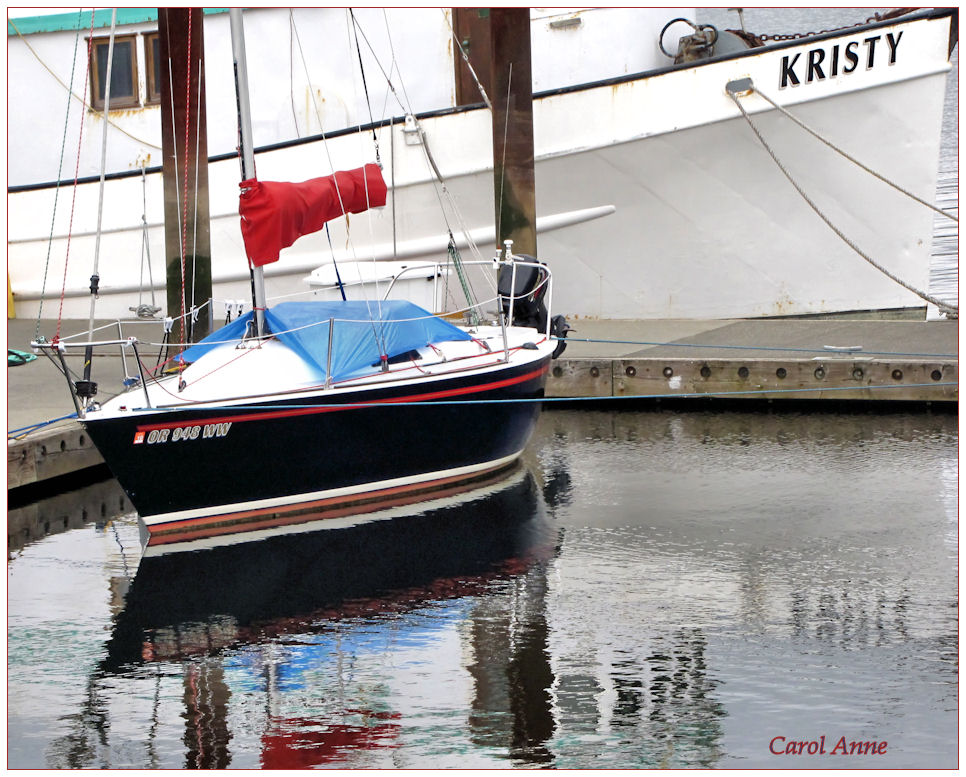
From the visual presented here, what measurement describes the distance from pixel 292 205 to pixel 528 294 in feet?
9.45

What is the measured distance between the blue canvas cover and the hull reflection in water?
4.46ft

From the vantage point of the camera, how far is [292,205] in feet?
34.1

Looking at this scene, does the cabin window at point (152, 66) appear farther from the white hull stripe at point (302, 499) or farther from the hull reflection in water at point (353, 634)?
the hull reflection in water at point (353, 634)

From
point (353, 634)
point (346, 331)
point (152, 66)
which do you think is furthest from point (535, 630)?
point (152, 66)

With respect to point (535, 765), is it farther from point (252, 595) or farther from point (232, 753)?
point (252, 595)

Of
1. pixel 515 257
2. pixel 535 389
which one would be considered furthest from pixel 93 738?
pixel 515 257

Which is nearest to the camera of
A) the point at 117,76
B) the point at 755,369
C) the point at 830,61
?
the point at 755,369

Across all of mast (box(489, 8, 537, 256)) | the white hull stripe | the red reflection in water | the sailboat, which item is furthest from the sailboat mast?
the red reflection in water

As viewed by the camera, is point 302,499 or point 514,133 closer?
point 302,499

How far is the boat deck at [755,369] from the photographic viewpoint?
42.9ft

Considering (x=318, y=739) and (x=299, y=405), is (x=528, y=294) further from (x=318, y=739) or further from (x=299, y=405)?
(x=318, y=739)

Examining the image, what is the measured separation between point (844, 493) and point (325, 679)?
5218mm

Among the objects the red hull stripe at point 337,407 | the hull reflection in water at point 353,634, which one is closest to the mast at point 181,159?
the red hull stripe at point 337,407

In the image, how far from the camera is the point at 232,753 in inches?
256
